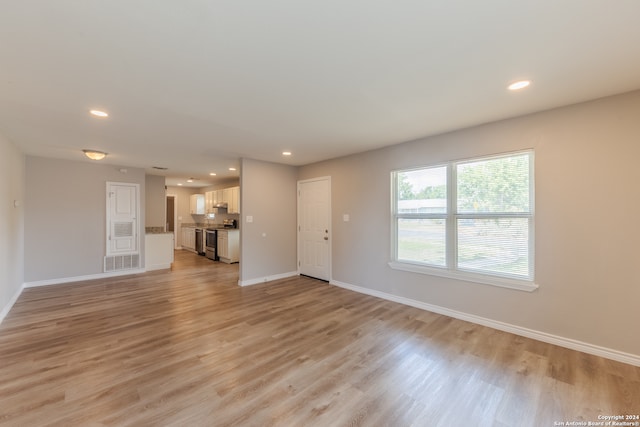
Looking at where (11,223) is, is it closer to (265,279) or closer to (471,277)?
(265,279)

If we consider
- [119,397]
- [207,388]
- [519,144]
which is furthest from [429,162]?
[119,397]

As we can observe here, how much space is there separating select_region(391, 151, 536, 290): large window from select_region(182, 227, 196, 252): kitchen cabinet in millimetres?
7874

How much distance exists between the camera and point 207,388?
7.00 ft

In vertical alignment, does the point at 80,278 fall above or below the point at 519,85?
below

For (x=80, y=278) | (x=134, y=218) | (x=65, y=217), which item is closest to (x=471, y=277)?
(x=134, y=218)

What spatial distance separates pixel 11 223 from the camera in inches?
153

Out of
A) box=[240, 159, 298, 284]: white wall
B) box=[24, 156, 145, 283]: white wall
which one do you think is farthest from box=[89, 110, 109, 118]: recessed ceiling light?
box=[24, 156, 145, 283]: white wall

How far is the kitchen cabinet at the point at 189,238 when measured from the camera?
955cm

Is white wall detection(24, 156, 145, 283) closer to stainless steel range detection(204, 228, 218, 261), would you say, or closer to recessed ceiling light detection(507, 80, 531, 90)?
stainless steel range detection(204, 228, 218, 261)

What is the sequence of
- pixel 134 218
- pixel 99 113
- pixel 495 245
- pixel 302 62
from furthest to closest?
pixel 134 218
pixel 495 245
pixel 99 113
pixel 302 62

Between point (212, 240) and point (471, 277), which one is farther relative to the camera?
point (212, 240)

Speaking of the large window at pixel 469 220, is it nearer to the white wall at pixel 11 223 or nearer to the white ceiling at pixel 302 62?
the white ceiling at pixel 302 62

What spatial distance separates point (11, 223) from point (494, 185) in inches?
272

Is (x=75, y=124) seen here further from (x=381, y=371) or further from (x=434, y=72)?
(x=381, y=371)
